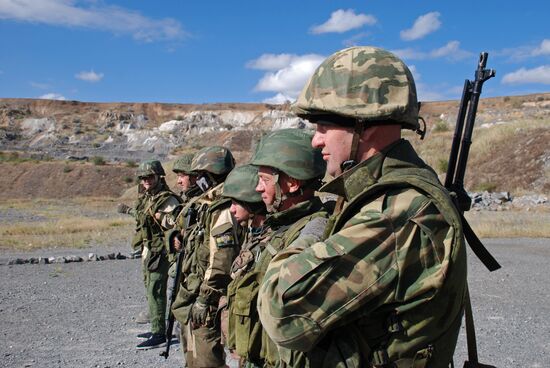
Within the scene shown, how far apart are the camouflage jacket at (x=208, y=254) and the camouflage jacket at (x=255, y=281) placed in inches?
27.8

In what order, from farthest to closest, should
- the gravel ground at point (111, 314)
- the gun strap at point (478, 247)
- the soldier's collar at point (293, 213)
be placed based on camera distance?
the gravel ground at point (111, 314) < the soldier's collar at point (293, 213) < the gun strap at point (478, 247)

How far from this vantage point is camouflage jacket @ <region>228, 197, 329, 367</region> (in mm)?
2807

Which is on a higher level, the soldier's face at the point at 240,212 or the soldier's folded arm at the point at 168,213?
the soldier's face at the point at 240,212

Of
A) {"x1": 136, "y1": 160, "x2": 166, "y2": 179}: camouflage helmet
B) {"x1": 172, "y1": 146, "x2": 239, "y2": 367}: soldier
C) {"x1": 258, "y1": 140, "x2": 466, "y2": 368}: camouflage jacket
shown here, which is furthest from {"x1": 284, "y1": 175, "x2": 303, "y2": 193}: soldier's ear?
{"x1": 136, "y1": 160, "x2": 166, "y2": 179}: camouflage helmet

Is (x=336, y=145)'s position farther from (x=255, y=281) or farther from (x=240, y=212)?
(x=240, y=212)

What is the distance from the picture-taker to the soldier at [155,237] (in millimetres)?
Result: 6398

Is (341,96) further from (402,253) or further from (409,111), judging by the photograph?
(402,253)

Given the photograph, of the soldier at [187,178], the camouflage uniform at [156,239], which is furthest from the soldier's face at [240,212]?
the camouflage uniform at [156,239]

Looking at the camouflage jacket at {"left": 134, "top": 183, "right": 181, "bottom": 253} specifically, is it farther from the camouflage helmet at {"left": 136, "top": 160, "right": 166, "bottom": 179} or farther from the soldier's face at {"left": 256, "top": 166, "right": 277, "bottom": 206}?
the soldier's face at {"left": 256, "top": 166, "right": 277, "bottom": 206}

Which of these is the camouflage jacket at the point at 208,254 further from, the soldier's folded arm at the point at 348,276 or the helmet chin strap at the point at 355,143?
the soldier's folded arm at the point at 348,276

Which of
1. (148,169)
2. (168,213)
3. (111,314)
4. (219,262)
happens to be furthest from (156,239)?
(219,262)

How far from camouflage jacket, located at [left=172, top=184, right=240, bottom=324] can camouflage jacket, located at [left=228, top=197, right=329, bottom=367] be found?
71 centimetres

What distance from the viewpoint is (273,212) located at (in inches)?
123

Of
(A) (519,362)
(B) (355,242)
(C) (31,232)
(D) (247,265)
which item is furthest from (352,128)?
(C) (31,232)
